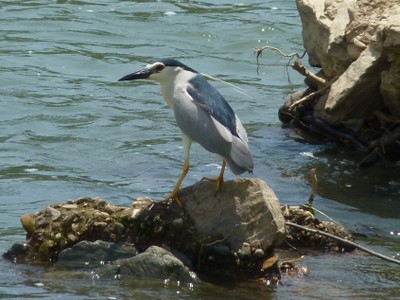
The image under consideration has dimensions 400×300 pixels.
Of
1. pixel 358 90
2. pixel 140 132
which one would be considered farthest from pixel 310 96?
pixel 140 132

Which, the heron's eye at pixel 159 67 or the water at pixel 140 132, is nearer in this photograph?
the water at pixel 140 132

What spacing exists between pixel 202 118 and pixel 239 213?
0.66 metres

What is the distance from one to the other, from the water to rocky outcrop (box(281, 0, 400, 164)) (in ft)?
0.93

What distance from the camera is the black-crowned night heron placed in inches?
257

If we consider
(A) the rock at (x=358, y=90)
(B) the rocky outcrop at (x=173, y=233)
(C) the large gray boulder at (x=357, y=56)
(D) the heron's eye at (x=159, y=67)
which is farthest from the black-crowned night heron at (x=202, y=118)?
(A) the rock at (x=358, y=90)

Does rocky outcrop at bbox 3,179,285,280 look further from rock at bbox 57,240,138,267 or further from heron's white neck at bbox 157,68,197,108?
heron's white neck at bbox 157,68,197,108

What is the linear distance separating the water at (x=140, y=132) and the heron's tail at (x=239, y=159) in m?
A: 0.68

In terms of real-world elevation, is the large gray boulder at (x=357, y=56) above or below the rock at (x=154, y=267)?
above

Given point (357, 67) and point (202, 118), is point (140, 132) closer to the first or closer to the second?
point (357, 67)

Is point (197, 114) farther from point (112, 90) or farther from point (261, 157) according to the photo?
point (112, 90)

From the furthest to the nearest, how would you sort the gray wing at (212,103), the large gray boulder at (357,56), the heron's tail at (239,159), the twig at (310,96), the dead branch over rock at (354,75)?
1. the twig at (310,96)
2. the dead branch over rock at (354,75)
3. the large gray boulder at (357,56)
4. the gray wing at (212,103)
5. the heron's tail at (239,159)

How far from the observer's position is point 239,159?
255 inches

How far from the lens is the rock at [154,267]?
6.30 metres

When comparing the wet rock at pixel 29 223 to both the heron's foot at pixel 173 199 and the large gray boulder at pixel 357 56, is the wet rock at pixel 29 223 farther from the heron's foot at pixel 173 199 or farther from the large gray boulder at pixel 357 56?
the large gray boulder at pixel 357 56
